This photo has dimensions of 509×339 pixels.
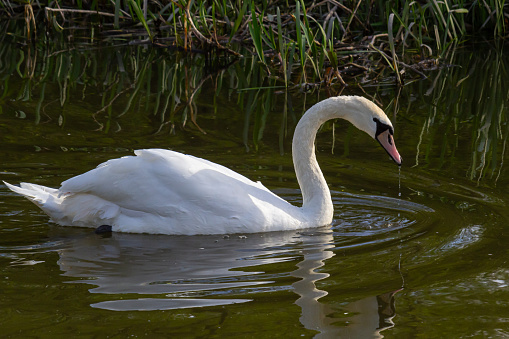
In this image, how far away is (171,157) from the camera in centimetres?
598

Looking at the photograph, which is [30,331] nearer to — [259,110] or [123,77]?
[259,110]

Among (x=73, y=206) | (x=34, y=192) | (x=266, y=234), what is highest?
(x=34, y=192)

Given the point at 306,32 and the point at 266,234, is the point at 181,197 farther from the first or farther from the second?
the point at 306,32

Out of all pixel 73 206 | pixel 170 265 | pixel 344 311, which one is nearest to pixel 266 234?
pixel 170 265

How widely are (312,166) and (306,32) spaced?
3724mm

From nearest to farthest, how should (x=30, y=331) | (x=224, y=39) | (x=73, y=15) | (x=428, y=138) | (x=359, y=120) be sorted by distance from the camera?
(x=30, y=331)
(x=359, y=120)
(x=428, y=138)
(x=224, y=39)
(x=73, y=15)

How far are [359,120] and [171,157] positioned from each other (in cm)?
141

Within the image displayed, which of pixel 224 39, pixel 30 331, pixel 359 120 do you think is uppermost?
pixel 224 39

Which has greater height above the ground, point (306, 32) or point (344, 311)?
point (306, 32)

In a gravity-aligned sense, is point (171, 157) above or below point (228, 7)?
below

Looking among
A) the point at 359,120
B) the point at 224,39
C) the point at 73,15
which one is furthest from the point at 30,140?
the point at 73,15

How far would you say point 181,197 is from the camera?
19.3 feet

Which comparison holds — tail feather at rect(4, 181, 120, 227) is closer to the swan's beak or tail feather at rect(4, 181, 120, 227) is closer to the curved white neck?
the curved white neck

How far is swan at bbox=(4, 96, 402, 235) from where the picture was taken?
584 cm
